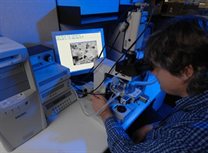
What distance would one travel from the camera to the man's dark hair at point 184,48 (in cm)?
57

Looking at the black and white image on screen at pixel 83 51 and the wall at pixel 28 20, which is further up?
the wall at pixel 28 20

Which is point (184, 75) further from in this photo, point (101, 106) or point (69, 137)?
point (69, 137)

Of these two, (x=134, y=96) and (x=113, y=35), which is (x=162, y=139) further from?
(x=113, y=35)

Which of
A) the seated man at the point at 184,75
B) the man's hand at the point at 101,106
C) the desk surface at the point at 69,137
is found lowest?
the desk surface at the point at 69,137

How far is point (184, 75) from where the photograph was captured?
64cm

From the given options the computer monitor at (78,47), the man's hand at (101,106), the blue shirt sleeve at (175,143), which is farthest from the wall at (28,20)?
the blue shirt sleeve at (175,143)

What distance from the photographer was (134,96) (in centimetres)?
98

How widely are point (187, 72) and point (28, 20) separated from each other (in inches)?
42.2

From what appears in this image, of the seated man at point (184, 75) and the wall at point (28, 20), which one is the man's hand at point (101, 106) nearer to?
the seated man at point (184, 75)

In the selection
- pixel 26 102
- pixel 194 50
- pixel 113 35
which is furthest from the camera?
pixel 113 35

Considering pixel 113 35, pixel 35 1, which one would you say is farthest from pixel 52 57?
pixel 113 35

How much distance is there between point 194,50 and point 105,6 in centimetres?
86

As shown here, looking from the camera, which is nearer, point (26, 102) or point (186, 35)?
point (186, 35)

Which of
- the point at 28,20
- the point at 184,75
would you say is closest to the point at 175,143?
the point at 184,75
